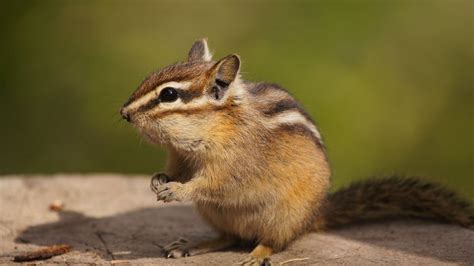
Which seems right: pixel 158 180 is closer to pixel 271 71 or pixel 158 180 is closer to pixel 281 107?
pixel 281 107

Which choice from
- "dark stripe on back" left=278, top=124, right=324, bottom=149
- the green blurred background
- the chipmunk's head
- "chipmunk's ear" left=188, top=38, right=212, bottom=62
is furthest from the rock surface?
the green blurred background

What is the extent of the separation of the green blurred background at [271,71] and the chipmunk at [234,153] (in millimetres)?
3826

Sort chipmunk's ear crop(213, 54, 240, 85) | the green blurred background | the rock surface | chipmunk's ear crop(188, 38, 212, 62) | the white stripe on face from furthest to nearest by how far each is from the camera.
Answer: the green blurred background < chipmunk's ear crop(188, 38, 212, 62) < the rock surface < chipmunk's ear crop(213, 54, 240, 85) < the white stripe on face

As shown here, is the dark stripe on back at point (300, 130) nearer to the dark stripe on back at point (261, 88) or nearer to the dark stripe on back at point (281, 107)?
the dark stripe on back at point (281, 107)

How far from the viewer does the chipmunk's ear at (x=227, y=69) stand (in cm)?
441

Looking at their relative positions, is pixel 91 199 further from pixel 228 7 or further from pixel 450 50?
pixel 450 50

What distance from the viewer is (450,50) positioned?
9.47 metres

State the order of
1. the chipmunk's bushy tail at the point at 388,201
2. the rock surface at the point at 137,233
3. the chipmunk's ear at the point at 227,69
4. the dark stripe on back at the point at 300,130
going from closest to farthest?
the chipmunk's ear at the point at 227,69
the rock surface at the point at 137,233
the dark stripe on back at the point at 300,130
the chipmunk's bushy tail at the point at 388,201

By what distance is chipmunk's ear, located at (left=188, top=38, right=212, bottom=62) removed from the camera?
487cm

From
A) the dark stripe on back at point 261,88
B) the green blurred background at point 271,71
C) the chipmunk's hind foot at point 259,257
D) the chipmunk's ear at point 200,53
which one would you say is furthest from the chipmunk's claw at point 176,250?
the green blurred background at point 271,71

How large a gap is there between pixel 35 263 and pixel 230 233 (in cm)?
123

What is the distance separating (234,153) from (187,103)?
42 cm

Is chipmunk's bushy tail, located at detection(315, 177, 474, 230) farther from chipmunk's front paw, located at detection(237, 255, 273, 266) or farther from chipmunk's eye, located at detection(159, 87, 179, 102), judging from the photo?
chipmunk's eye, located at detection(159, 87, 179, 102)

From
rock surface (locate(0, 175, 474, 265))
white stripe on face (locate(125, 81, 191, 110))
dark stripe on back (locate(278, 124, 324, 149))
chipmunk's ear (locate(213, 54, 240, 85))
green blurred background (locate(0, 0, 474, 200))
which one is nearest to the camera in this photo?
white stripe on face (locate(125, 81, 191, 110))
